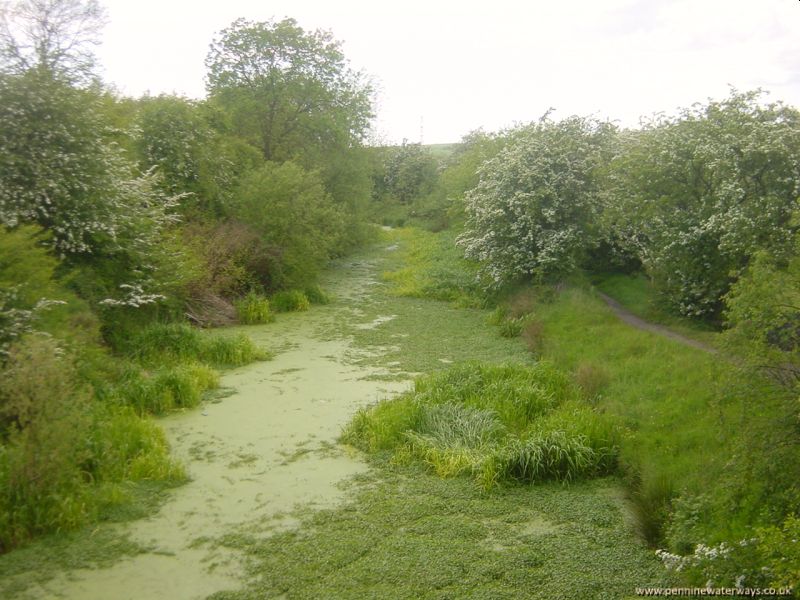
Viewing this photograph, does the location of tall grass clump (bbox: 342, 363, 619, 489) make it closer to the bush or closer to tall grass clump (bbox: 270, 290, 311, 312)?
the bush

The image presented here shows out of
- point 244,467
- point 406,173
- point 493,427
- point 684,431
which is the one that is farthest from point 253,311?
point 406,173

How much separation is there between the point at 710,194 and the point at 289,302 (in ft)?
34.4

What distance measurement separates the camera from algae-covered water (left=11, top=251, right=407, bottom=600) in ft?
20.0

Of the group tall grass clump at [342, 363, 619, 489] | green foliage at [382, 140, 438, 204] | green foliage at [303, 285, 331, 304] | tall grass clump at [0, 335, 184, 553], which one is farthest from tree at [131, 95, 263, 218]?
green foliage at [382, 140, 438, 204]

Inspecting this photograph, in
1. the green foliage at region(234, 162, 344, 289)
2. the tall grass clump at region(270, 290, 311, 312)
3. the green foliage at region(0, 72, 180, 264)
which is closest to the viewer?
the green foliage at region(0, 72, 180, 264)

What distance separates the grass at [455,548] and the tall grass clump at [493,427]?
307 millimetres

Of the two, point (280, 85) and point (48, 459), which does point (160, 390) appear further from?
point (280, 85)

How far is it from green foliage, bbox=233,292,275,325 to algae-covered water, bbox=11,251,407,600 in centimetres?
175

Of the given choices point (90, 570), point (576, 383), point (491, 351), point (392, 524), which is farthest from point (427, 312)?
point (90, 570)

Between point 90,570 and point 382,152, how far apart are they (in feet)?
116

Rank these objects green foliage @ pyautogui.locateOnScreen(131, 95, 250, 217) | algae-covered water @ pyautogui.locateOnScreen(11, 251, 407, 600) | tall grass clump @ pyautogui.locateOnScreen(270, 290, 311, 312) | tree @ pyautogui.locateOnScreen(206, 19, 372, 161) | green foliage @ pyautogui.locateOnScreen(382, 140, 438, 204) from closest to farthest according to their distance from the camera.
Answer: algae-covered water @ pyautogui.locateOnScreen(11, 251, 407, 600)
green foliage @ pyautogui.locateOnScreen(131, 95, 250, 217)
tall grass clump @ pyautogui.locateOnScreen(270, 290, 311, 312)
tree @ pyautogui.locateOnScreen(206, 19, 372, 161)
green foliage @ pyautogui.locateOnScreen(382, 140, 438, 204)

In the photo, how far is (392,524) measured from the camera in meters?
7.09

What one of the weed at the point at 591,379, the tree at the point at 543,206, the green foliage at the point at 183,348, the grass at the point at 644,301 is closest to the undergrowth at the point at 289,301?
the green foliage at the point at 183,348

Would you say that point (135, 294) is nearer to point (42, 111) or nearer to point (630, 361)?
point (42, 111)
